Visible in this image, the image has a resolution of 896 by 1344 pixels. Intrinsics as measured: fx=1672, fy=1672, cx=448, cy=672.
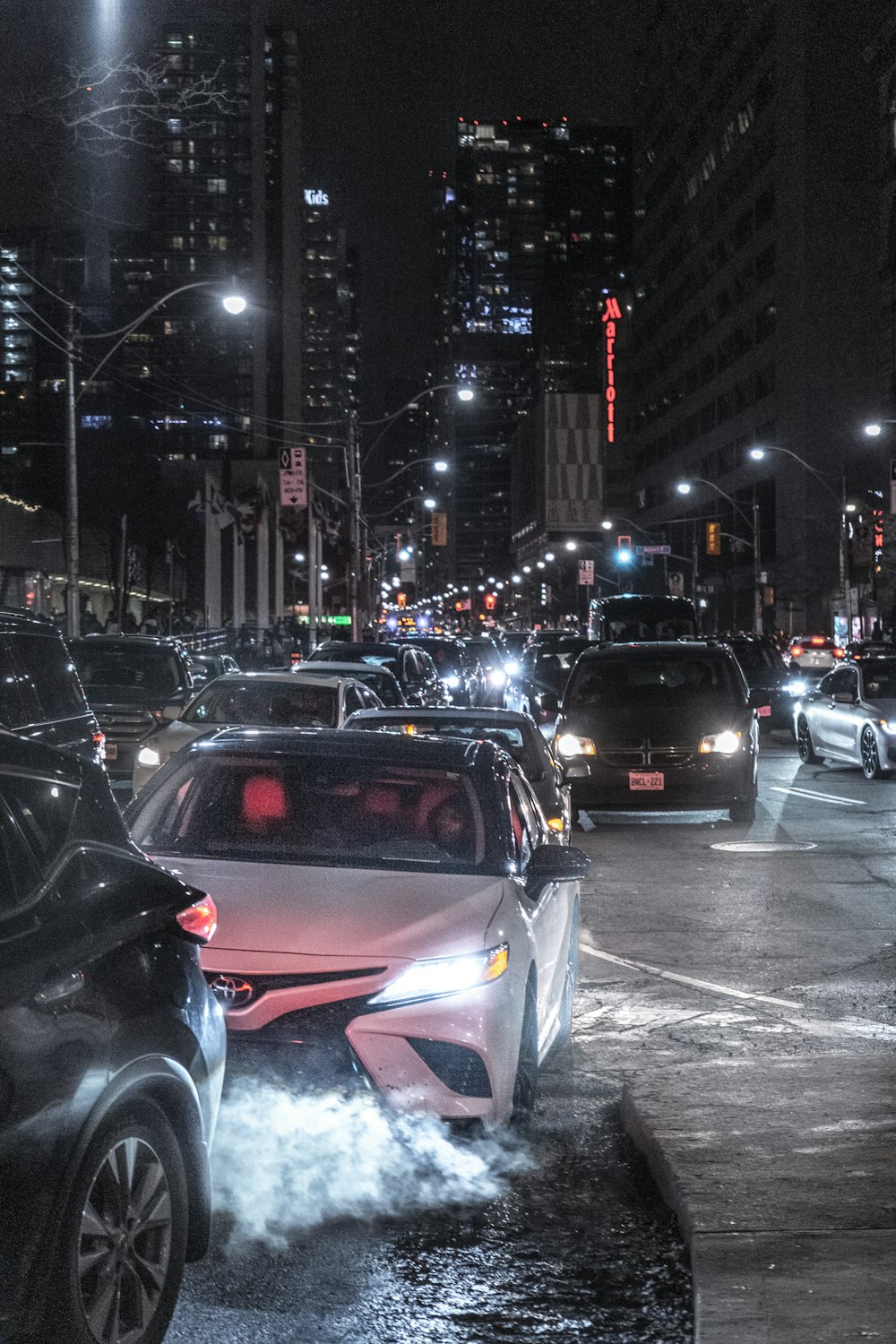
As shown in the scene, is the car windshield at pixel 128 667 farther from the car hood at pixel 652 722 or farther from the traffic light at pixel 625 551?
the traffic light at pixel 625 551

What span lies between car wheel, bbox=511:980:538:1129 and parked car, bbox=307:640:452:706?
16625mm

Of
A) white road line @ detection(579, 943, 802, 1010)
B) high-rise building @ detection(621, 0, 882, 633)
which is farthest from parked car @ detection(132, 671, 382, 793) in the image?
high-rise building @ detection(621, 0, 882, 633)

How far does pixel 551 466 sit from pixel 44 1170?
567 ft

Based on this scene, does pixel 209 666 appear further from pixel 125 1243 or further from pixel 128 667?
pixel 125 1243

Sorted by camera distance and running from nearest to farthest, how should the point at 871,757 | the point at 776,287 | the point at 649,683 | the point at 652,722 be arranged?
the point at 652,722 < the point at 649,683 < the point at 871,757 < the point at 776,287

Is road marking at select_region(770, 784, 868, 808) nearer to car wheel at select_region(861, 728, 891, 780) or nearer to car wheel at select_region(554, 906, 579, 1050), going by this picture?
car wheel at select_region(861, 728, 891, 780)

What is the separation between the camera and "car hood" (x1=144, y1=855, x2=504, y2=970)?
233 inches

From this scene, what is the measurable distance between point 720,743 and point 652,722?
2.41ft

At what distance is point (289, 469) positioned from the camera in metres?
52.4

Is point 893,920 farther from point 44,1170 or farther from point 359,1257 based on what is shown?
point 44,1170

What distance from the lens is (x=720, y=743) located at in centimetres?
1736

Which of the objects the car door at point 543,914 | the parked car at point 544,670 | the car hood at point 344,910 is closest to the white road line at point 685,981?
the car door at point 543,914

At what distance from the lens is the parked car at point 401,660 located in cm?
2412

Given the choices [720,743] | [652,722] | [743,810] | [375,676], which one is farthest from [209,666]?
[720,743]
